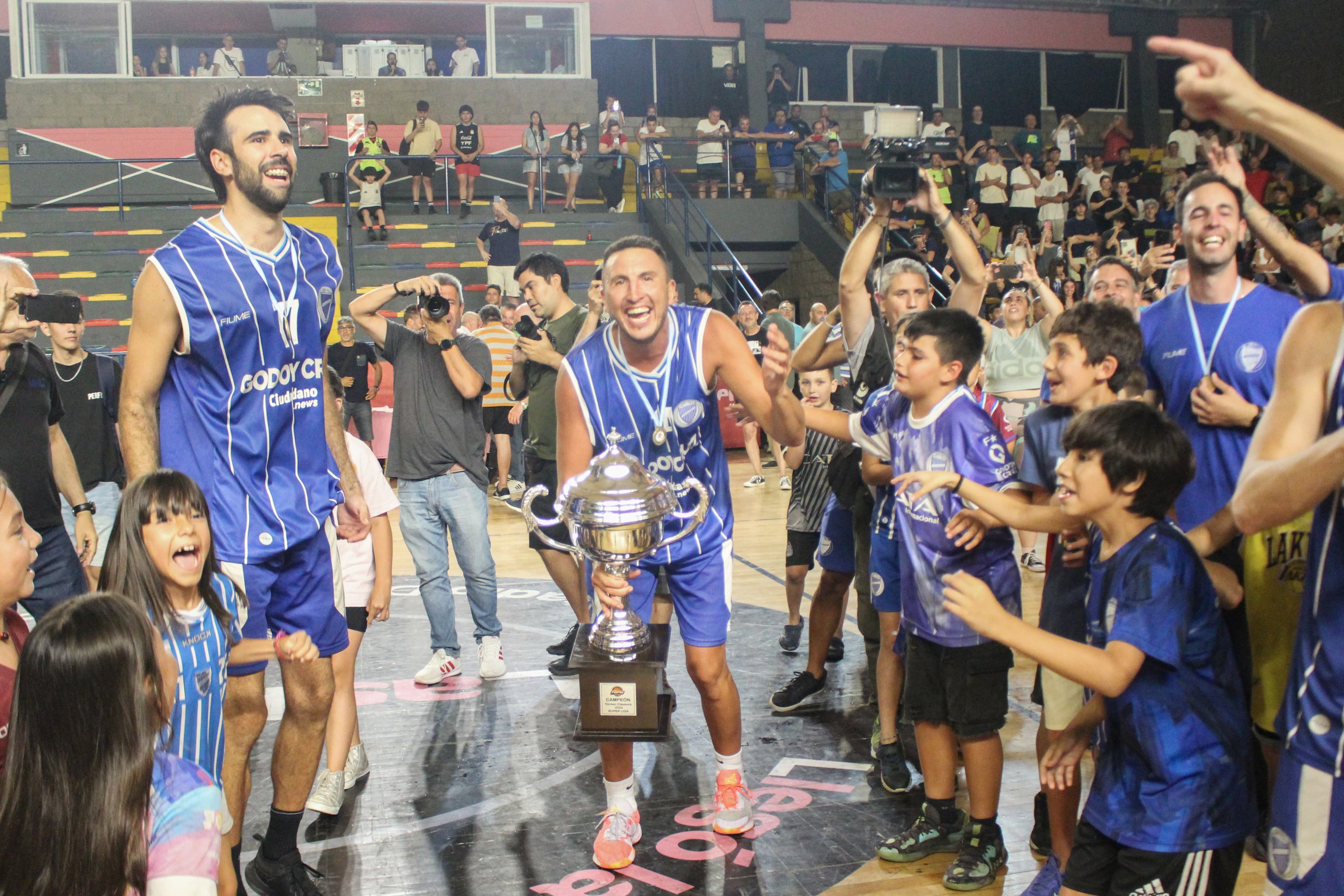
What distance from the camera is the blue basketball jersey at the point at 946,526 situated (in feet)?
10.6

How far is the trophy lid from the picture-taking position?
3.06 metres

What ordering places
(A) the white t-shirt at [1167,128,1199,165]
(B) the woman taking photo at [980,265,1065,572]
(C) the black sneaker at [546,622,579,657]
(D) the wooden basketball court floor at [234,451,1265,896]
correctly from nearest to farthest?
(D) the wooden basketball court floor at [234,451,1265,896], (C) the black sneaker at [546,622,579,657], (B) the woman taking photo at [980,265,1065,572], (A) the white t-shirt at [1167,128,1199,165]

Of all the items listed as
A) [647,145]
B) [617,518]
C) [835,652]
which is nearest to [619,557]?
[617,518]

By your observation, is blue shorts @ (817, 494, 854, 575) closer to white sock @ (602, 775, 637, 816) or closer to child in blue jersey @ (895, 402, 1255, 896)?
white sock @ (602, 775, 637, 816)

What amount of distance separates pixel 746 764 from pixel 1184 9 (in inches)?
830

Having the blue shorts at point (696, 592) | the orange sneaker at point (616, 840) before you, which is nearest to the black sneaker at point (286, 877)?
the orange sneaker at point (616, 840)

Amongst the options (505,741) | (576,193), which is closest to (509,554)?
(505,741)

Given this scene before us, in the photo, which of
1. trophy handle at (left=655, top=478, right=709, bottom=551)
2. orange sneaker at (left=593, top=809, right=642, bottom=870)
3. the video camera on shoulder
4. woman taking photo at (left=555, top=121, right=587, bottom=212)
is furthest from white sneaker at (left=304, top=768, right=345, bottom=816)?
woman taking photo at (left=555, top=121, right=587, bottom=212)

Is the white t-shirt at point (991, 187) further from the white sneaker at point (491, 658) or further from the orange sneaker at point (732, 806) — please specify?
the orange sneaker at point (732, 806)

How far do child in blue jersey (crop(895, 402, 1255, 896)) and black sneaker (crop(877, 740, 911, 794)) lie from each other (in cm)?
141

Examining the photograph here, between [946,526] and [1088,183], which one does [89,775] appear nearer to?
[946,526]

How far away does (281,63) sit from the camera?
17.3 meters

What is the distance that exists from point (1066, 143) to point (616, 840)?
1688 cm

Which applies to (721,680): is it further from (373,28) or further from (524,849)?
(373,28)
